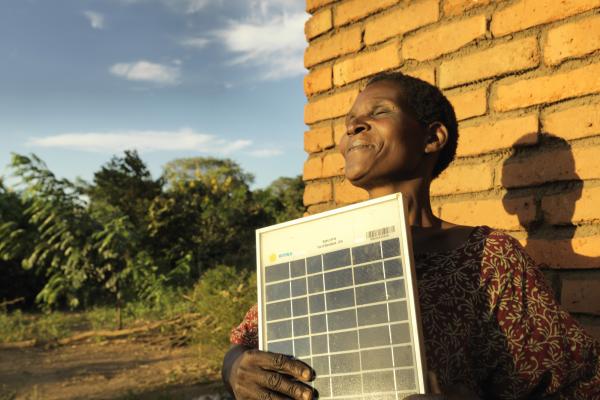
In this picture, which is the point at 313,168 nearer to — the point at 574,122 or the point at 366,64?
the point at 366,64

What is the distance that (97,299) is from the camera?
35.1 feet

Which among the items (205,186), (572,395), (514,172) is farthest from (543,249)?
(205,186)

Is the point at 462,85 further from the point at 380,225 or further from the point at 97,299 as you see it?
the point at 97,299

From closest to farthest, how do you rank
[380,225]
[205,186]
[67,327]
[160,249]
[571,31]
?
[380,225] < [571,31] < [67,327] < [160,249] < [205,186]

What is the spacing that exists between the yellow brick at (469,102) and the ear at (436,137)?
16.0 inches

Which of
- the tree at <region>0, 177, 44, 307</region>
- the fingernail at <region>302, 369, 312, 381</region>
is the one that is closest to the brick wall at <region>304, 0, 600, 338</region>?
the fingernail at <region>302, 369, 312, 381</region>

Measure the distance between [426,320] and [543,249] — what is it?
77cm

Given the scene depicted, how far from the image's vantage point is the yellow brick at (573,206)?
1.86 metres

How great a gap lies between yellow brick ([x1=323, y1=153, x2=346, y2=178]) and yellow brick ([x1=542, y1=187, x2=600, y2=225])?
0.95 m

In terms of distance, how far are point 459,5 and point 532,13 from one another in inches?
12.2

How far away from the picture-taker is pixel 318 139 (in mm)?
2771

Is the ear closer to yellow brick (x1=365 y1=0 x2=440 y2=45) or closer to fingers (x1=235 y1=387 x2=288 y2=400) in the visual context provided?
yellow brick (x1=365 y1=0 x2=440 y2=45)

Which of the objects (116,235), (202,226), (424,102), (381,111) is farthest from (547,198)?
(202,226)

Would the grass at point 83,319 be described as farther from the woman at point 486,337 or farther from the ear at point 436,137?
the woman at point 486,337
